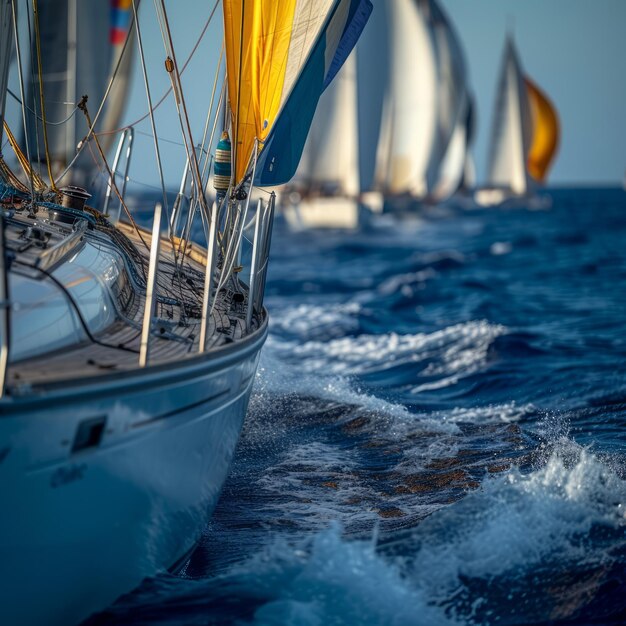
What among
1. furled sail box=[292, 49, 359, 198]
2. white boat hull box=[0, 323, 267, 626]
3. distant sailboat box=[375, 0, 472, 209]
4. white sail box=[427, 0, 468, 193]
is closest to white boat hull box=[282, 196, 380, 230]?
furled sail box=[292, 49, 359, 198]

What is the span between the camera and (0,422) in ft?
9.66

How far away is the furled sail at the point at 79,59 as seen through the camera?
678 inches

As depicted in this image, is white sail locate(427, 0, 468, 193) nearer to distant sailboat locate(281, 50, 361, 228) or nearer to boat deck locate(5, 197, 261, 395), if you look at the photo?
distant sailboat locate(281, 50, 361, 228)

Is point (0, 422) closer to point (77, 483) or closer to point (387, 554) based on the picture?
point (77, 483)

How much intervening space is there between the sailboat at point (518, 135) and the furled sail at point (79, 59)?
35.0m

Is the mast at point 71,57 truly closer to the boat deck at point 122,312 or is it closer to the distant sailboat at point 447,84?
the boat deck at point 122,312

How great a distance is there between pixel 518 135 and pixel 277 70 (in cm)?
4952

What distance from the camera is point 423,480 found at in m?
5.74

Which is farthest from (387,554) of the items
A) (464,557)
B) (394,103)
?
(394,103)

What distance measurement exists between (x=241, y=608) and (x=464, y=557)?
3.63ft

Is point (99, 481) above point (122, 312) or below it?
below

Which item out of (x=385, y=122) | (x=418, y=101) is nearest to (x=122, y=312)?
(x=418, y=101)

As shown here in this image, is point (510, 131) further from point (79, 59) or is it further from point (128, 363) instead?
point (128, 363)

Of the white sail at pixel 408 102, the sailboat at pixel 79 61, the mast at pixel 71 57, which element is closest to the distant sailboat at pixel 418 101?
the white sail at pixel 408 102
